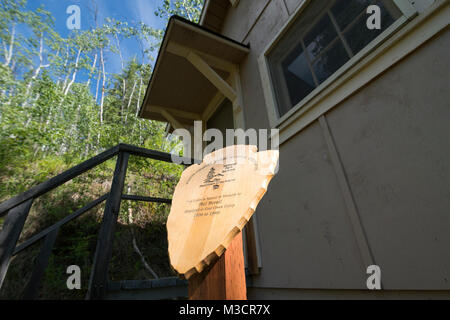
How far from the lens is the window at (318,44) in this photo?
192 cm

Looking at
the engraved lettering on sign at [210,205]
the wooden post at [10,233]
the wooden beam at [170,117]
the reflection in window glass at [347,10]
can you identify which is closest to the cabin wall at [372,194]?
the reflection in window glass at [347,10]

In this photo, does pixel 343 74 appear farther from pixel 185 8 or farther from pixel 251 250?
pixel 185 8

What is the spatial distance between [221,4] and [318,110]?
4.61 m

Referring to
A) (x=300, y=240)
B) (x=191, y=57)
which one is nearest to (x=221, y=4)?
(x=191, y=57)

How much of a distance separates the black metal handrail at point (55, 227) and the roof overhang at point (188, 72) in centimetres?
204

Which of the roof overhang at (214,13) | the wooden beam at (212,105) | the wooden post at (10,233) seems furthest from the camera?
the roof overhang at (214,13)

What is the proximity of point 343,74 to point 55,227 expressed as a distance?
2.75 metres

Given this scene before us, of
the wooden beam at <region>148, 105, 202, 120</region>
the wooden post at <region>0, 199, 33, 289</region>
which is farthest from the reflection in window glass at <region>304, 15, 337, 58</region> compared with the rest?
the wooden beam at <region>148, 105, 202, 120</region>

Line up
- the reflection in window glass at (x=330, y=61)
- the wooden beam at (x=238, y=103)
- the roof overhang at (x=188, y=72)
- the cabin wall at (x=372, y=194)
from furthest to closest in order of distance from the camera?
the wooden beam at (x=238, y=103) → the roof overhang at (x=188, y=72) → the reflection in window glass at (x=330, y=61) → the cabin wall at (x=372, y=194)

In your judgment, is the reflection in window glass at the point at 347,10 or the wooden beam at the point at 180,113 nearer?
the reflection in window glass at the point at 347,10

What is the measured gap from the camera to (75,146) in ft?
44.2

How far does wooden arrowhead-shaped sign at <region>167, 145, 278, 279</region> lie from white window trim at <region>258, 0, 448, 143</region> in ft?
5.05

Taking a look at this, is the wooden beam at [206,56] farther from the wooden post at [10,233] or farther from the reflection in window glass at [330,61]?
Answer: the wooden post at [10,233]
